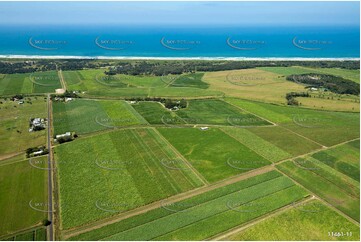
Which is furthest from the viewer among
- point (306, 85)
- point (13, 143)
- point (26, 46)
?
point (26, 46)

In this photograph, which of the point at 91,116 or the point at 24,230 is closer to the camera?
the point at 24,230

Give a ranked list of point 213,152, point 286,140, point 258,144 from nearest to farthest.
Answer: point 213,152
point 258,144
point 286,140

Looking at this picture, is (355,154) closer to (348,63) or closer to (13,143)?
(13,143)

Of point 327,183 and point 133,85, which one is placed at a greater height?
point 327,183

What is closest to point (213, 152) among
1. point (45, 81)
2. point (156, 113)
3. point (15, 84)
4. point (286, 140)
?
point (286, 140)

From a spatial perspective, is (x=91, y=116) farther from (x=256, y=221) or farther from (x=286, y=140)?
(x=256, y=221)

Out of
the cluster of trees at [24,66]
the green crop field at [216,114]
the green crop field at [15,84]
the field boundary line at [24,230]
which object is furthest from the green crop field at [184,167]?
the cluster of trees at [24,66]

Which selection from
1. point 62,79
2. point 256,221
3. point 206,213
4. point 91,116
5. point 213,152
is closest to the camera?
point 256,221

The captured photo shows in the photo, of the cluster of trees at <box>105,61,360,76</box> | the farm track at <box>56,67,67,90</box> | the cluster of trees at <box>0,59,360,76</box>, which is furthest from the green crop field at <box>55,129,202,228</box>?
the cluster of trees at <box>0,59,360,76</box>

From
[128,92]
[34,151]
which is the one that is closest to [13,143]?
[34,151]
